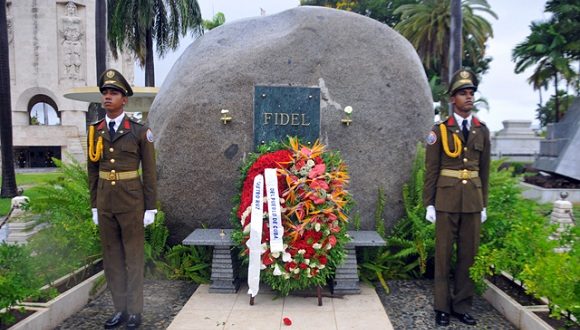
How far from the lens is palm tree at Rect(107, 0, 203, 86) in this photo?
23.6 m

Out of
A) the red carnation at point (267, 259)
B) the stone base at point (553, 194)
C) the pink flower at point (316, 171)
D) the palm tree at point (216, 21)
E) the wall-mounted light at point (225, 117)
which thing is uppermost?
the palm tree at point (216, 21)

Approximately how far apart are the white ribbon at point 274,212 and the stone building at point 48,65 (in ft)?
92.5

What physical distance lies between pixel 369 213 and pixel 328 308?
1574 mm

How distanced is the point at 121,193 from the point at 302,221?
1797mm

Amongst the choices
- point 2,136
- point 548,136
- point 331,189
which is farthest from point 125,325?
point 548,136

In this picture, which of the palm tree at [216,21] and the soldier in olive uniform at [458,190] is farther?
the palm tree at [216,21]

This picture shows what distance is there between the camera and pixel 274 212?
4777 mm

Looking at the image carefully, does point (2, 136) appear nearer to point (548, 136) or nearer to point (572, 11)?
point (548, 136)

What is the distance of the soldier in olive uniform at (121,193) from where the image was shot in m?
4.32

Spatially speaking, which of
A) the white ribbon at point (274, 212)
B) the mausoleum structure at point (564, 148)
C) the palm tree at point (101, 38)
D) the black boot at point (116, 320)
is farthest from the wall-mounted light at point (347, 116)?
the palm tree at point (101, 38)

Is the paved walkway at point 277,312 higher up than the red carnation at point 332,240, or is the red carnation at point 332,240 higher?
the red carnation at point 332,240

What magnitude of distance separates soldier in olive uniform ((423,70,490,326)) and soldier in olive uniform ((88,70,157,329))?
2.76 meters

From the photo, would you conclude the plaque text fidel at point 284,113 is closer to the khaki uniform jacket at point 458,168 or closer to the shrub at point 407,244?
the shrub at point 407,244

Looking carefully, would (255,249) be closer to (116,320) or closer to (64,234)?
(116,320)
